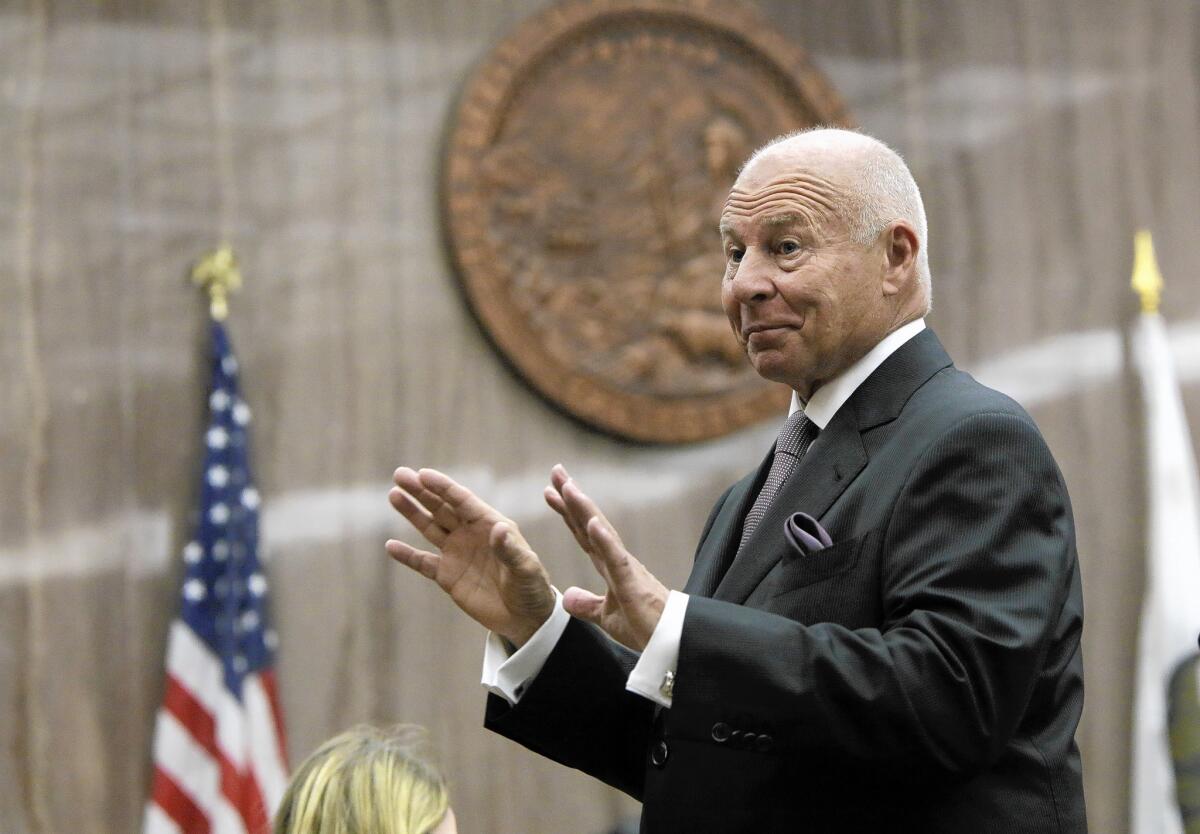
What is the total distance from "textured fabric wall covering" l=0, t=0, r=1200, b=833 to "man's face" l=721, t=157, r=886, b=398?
10.4 ft

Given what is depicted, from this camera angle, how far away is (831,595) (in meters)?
2.03

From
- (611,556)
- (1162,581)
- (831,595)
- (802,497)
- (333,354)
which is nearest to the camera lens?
(611,556)

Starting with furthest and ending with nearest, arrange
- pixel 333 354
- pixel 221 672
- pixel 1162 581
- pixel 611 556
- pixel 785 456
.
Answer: pixel 1162 581
pixel 333 354
pixel 221 672
pixel 785 456
pixel 611 556

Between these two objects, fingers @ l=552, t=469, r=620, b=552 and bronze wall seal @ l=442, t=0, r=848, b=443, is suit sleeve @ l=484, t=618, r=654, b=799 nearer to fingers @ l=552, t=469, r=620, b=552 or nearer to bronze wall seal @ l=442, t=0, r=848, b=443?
fingers @ l=552, t=469, r=620, b=552

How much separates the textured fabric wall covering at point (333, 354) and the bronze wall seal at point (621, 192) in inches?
4.9

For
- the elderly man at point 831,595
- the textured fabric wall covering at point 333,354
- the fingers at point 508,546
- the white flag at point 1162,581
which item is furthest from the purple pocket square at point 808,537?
the white flag at point 1162,581

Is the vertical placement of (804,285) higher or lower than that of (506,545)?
higher

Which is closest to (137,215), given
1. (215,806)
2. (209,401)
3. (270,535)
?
(209,401)

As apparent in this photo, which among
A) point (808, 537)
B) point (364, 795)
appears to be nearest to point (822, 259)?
point (808, 537)

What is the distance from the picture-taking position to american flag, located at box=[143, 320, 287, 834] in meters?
4.90

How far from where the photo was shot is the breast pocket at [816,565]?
2020 mm

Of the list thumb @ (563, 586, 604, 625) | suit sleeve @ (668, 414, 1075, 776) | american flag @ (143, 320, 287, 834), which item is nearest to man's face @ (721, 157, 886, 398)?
suit sleeve @ (668, 414, 1075, 776)

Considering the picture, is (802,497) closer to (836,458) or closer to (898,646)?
(836,458)

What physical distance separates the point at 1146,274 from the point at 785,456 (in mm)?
4211
